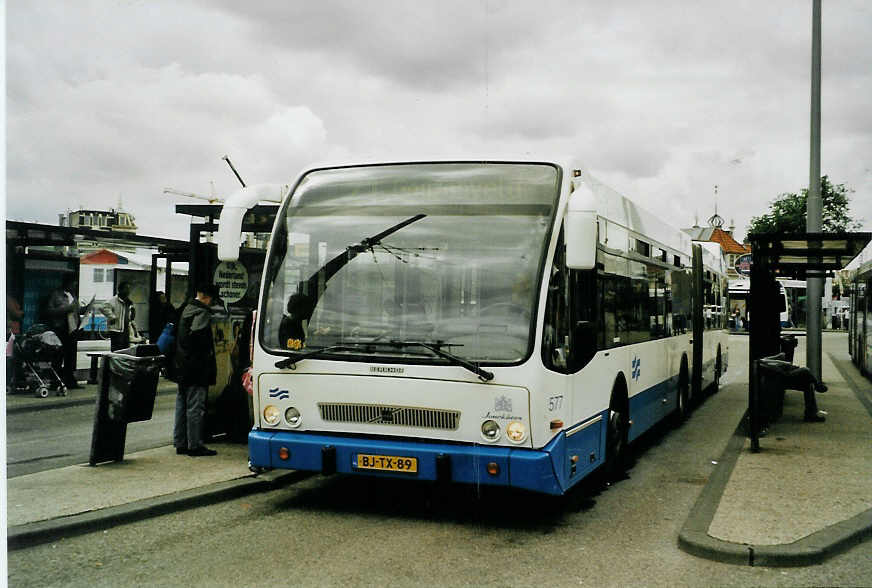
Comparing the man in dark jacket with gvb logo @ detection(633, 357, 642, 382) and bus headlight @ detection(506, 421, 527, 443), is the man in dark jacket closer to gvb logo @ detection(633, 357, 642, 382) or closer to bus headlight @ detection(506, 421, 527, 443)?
bus headlight @ detection(506, 421, 527, 443)

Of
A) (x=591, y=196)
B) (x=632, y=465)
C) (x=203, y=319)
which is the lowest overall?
(x=632, y=465)

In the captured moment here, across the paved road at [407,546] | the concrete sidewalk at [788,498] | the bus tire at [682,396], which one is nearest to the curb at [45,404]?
the paved road at [407,546]

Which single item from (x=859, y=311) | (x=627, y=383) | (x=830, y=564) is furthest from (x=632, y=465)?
(x=859, y=311)

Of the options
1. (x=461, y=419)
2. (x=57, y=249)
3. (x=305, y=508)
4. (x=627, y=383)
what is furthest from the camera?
(x=57, y=249)

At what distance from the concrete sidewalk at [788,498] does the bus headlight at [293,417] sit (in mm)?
2994

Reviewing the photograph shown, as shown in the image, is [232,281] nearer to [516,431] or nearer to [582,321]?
[582,321]

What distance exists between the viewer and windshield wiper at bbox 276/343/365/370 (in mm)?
6949

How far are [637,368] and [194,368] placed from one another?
4.66 m

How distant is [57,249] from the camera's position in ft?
53.7

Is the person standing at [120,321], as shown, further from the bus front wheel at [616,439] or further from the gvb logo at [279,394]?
the bus front wheel at [616,439]

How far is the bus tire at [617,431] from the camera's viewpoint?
8453 mm

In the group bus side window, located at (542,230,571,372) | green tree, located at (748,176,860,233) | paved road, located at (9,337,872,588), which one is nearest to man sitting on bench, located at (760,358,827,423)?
paved road, located at (9,337,872,588)

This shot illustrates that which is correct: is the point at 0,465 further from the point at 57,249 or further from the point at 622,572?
the point at 57,249

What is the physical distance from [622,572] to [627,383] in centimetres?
355
